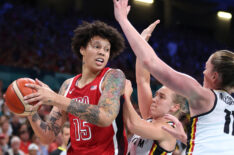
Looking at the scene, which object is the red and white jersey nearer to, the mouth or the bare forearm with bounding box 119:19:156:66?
the mouth

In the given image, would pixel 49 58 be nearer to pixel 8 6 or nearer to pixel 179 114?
pixel 8 6

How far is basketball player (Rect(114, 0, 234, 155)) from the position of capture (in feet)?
8.31

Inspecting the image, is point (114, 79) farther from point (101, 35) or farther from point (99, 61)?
point (101, 35)

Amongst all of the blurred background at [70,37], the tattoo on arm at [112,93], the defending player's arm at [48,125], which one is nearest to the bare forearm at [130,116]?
the tattoo on arm at [112,93]

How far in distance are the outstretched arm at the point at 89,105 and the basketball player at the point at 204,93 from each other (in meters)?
0.41

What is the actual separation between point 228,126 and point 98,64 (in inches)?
48.5

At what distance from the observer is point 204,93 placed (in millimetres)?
2576

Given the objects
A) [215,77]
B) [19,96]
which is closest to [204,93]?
[215,77]

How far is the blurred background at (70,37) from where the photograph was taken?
9.30 meters

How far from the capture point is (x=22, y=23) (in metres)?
12.1

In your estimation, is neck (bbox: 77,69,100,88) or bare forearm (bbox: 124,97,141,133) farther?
neck (bbox: 77,69,100,88)

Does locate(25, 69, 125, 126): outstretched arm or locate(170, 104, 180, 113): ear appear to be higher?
locate(25, 69, 125, 126): outstretched arm

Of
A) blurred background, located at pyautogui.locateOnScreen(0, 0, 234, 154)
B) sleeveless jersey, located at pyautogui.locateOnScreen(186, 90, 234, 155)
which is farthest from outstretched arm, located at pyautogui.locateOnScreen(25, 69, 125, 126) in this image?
blurred background, located at pyautogui.locateOnScreen(0, 0, 234, 154)

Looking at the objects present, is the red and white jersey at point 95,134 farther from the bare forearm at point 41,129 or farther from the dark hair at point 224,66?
the dark hair at point 224,66
